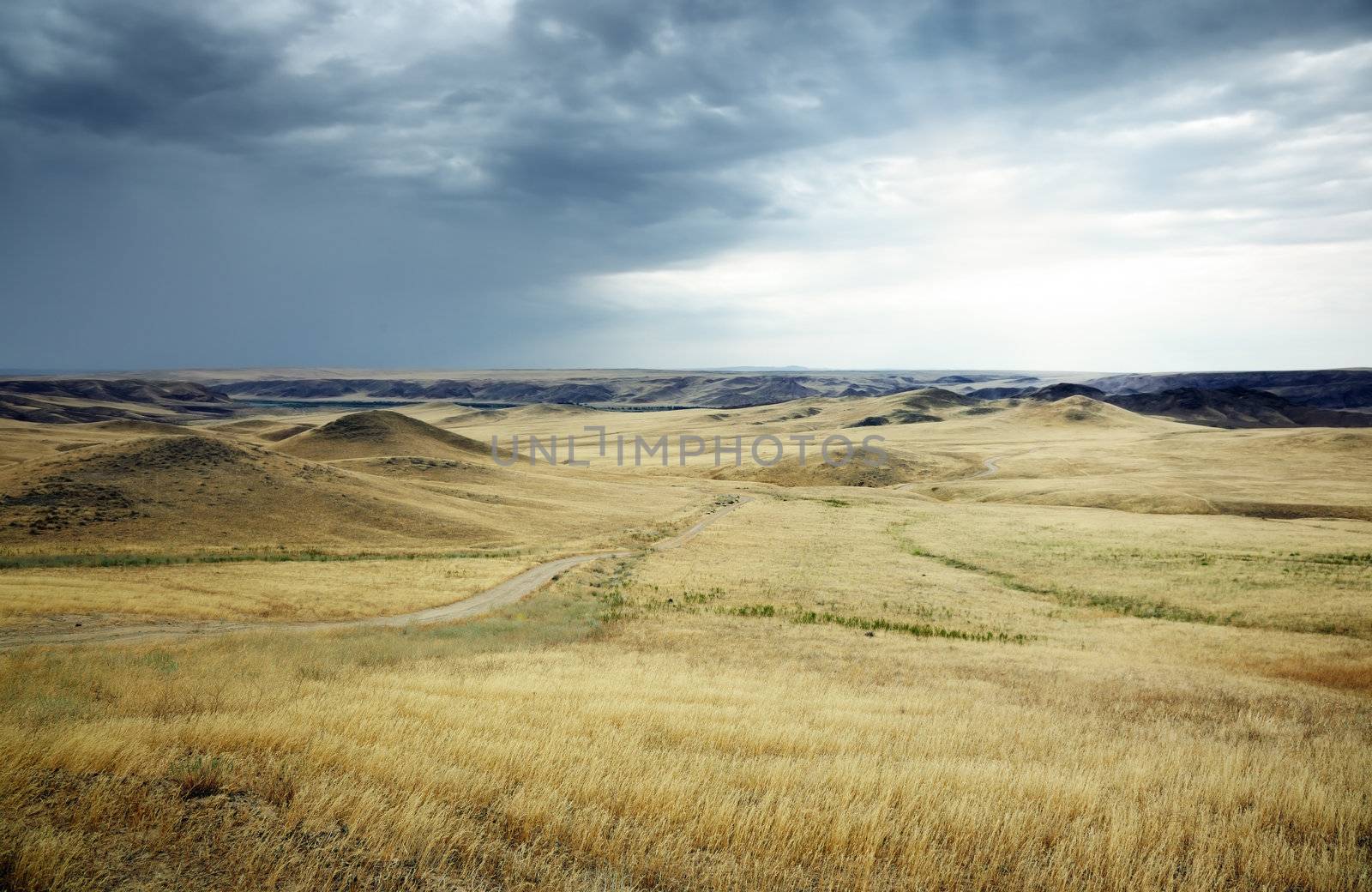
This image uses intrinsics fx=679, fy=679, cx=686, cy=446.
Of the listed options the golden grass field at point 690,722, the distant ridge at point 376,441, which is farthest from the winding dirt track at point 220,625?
the distant ridge at point 376,441

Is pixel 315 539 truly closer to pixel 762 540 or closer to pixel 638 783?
pixel 762 540

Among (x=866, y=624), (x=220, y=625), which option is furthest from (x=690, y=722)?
(x=220, y=625)

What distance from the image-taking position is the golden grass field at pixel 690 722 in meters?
5.66

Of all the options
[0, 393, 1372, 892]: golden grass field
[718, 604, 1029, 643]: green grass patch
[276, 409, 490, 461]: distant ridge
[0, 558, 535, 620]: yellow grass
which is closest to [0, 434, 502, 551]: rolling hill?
[0, 393, 1372, 892]: golden grass field

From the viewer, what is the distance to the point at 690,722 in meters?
10.1

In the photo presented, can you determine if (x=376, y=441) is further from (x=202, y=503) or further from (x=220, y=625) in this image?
(x=220, y=625)

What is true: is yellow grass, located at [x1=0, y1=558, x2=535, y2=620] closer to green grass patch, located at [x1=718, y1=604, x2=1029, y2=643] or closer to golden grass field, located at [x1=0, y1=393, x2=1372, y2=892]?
golden grass field, located at [x1=0, y1=393, x2=1372, y2=892]

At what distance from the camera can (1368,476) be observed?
287 feet

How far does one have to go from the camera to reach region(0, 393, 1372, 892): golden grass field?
18.6 ft

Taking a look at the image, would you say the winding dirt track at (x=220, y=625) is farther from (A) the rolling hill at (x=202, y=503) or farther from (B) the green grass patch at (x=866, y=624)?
(A) the rolling hill at (x=202, y=503)

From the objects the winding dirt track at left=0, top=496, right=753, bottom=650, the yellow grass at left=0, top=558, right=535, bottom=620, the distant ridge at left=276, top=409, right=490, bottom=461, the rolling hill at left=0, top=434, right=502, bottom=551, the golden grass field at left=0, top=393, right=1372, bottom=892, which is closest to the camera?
the golden grass field at left=0, top=393, right=1372, bottom=892

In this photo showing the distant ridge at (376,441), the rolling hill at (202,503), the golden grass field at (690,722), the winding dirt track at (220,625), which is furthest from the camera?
the distant ridge at (376,441)

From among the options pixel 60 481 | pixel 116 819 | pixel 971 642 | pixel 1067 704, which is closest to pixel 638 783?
pixel 116 819

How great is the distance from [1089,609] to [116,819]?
38.4 meters
